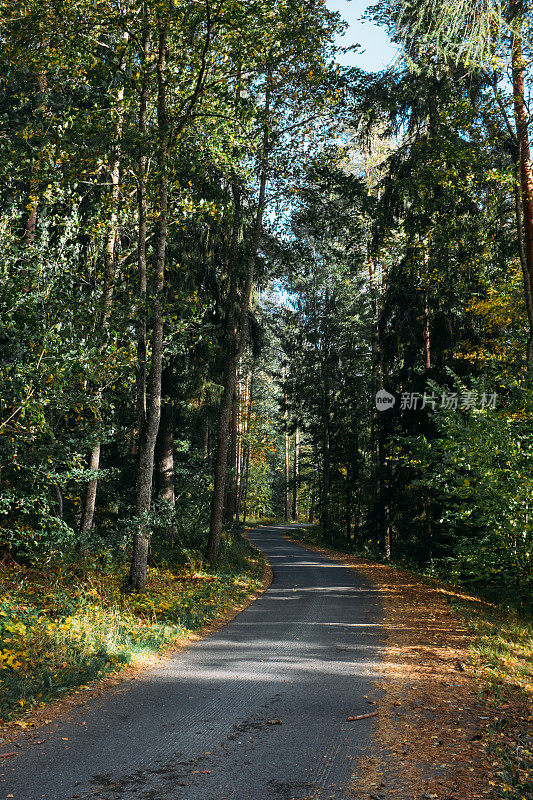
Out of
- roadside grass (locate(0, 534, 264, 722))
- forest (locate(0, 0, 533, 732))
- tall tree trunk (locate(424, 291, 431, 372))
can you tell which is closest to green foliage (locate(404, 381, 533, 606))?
forest (locate(0, 0, 533, 732))

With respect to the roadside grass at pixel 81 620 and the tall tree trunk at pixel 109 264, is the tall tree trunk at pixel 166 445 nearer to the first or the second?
the roadside grass at pixel 81 620

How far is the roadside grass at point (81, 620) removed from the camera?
5562 millimetres

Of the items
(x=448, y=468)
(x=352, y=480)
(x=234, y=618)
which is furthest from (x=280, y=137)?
(x=352, y=480)

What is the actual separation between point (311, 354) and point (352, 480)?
22.1 ft

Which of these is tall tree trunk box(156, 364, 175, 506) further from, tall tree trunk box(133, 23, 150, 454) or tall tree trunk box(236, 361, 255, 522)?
tall tree trunk box(236, 361, 255, 522)

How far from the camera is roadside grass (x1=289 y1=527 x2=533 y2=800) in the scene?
3.97 meters

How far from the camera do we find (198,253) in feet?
51.1

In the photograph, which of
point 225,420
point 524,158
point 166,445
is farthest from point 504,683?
point 166,445

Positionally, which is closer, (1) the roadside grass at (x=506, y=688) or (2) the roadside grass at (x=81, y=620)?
(1) the roadside grass at (x=506, y=688)

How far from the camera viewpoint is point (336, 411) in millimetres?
26641

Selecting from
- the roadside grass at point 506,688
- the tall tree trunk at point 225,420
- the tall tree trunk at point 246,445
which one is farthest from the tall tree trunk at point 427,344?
the tall tree trunk at point 246,445

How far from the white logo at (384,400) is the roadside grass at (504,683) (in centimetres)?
787

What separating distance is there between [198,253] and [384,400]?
26.7 ft

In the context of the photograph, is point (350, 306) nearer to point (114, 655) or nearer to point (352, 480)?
point (352, 480)
